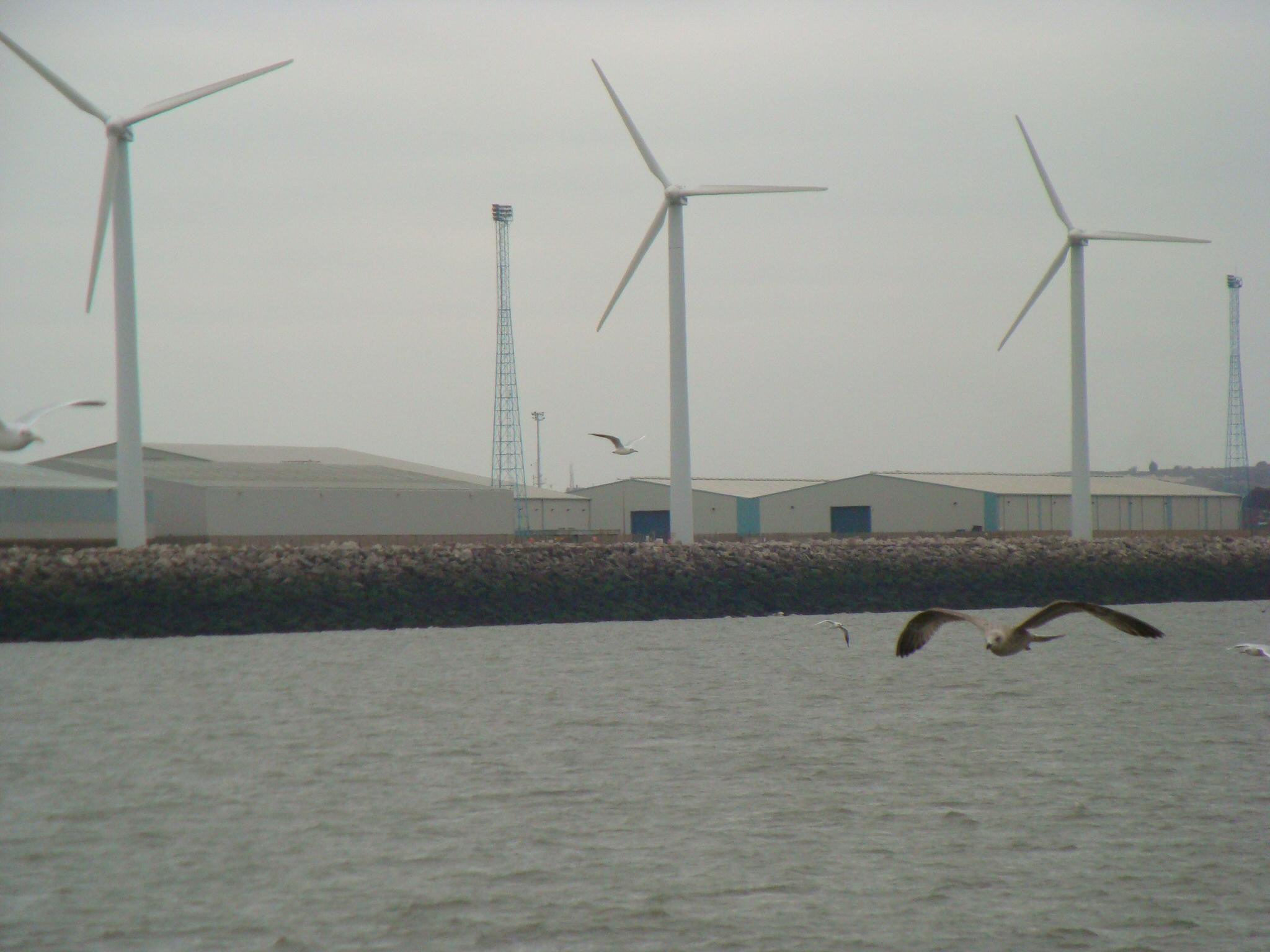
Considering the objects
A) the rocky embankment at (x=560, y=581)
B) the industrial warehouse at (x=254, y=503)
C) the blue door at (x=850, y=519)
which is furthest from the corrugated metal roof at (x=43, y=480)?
the blue door at (x=850, y=519)

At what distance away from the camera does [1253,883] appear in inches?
792

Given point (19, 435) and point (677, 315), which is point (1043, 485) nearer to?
point (677, 315)

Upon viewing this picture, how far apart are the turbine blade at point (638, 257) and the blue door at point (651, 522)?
36208 mm

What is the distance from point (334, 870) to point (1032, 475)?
100326 mm

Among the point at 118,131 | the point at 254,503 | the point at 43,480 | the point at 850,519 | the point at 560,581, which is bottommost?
the point at 560,581

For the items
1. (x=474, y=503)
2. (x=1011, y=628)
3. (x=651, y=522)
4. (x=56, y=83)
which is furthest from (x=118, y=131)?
(x=651, y=522)

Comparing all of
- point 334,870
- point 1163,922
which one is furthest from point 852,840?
point 334,870

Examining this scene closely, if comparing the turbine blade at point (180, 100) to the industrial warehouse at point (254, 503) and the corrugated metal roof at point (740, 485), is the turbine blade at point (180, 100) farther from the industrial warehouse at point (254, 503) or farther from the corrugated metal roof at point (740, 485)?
the corrugated metal roof at point (740, 485)

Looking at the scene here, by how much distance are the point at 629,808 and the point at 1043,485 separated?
8628cm

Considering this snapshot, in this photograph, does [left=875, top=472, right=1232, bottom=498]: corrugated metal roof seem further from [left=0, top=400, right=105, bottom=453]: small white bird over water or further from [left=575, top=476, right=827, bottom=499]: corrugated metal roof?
[left=0, top=400, right=105, bottom=453]: small white bird over water

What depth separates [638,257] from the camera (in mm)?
65312

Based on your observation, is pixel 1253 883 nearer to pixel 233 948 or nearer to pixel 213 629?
pixel 233 948

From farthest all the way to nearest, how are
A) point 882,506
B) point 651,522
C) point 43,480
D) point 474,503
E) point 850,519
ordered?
1. point 651,522
2. point 850,519
3. point 882,506
4. point 474,503
5. point 43,480

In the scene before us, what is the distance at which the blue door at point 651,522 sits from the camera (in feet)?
335
